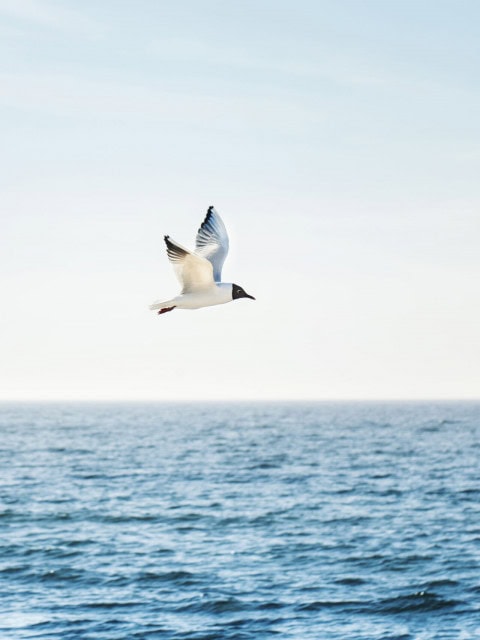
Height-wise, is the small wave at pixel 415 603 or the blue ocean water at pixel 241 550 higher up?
the blue ocean water at pixel 241 550

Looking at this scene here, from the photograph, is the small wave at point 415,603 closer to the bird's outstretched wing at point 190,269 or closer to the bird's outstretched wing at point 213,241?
the bird's outstretched wing at point 213,241

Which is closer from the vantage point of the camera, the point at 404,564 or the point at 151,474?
the point at 404,564

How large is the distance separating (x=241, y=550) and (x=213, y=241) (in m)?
40.0

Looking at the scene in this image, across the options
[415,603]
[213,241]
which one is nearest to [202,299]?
[213,241]

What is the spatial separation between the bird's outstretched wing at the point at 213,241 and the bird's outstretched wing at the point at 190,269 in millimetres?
1096

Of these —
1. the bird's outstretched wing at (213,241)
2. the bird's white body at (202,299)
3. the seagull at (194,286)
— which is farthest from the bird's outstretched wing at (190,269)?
the bird's outstretched wing at (213,241)

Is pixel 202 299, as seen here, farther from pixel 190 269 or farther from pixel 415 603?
pixel 415 603

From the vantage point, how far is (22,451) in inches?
4843

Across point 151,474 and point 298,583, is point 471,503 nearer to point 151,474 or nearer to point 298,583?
point 298,583

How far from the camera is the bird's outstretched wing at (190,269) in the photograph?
10243 mm

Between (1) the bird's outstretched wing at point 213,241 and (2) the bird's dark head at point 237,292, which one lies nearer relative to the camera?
(2) the bird's dark head at point 237,292

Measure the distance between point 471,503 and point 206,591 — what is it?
30.3 metres

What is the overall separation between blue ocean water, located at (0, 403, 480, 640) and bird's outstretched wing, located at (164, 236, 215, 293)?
80.5ft

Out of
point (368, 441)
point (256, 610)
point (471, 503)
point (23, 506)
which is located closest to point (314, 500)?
point (471, 503)
